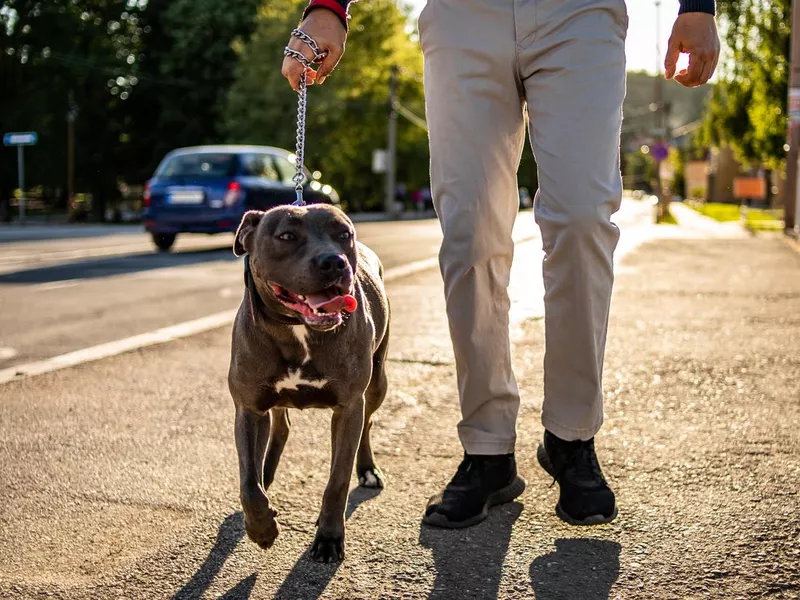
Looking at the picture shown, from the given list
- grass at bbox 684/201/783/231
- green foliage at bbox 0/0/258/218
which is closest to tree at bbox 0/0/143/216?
green foliage at bbox 0/0/258/218

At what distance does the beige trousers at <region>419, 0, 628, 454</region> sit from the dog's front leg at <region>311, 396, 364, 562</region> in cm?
45

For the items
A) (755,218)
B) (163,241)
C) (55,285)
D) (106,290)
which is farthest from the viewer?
(755,218)

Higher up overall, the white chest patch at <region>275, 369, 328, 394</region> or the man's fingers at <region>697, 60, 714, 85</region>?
the man's fingers at <region>697, 60, 714, 85</region>

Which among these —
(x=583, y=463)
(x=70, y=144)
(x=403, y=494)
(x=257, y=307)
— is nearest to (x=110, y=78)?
(x=70, y=144)

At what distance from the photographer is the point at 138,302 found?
8914 millimetres

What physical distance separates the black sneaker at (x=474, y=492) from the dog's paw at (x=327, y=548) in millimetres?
351

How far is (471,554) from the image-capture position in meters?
2.67

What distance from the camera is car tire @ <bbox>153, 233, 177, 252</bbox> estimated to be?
53.4 ft

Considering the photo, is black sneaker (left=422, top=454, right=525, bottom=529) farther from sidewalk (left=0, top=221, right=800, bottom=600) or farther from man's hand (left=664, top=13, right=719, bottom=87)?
man's hand (left=664, top=13, right=719, bottom=87)

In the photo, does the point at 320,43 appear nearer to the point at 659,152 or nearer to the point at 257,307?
the point at 257,307

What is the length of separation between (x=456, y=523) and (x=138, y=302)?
6.58 meters

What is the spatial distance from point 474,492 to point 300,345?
0.72 m

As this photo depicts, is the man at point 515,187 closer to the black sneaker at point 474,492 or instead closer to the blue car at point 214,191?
the black sneaker at point 474,492

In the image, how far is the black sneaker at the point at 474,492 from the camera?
2893 millimetres
